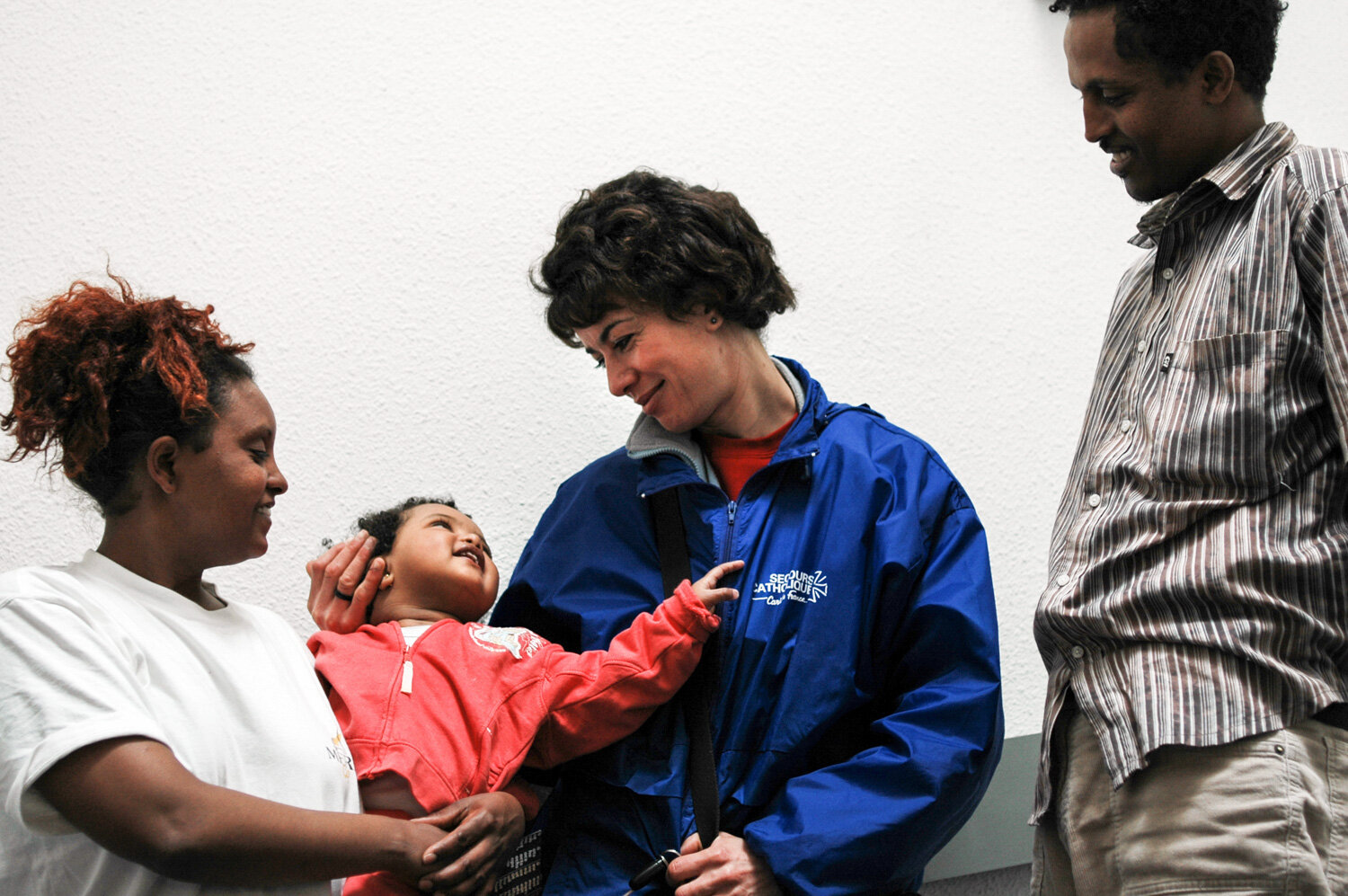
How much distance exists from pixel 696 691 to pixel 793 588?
20cm

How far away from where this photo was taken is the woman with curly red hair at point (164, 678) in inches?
38.0

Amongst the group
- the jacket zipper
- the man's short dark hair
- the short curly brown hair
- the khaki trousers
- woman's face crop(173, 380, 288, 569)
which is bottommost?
the khaki trousers

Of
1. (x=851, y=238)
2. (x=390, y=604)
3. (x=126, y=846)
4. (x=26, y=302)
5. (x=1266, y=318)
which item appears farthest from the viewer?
(x=851, y=238)

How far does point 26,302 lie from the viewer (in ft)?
5.57

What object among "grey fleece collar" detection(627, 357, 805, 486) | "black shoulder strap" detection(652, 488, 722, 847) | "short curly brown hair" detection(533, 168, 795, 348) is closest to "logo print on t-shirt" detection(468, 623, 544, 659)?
"black shoulder strap" detection(652, 488, 722, 847)

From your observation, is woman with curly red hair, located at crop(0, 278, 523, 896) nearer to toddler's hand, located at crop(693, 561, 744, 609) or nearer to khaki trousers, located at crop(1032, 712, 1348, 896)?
toddler's hand, located at crop(693, 561, 744, 609)

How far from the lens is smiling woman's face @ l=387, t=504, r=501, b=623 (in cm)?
155

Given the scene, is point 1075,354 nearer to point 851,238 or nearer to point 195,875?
point 851,238

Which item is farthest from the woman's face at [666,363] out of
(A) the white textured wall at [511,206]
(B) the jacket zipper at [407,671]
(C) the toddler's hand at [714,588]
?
(B) the jacket zipper at [407,671]

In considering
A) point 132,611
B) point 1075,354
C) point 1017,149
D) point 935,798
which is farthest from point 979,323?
point 132,611

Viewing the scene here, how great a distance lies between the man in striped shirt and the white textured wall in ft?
3.06

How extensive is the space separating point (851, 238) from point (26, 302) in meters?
1.57

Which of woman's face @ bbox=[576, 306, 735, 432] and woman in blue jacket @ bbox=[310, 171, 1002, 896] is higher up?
woman's face @ bbox=[576, 306, 735, 432]

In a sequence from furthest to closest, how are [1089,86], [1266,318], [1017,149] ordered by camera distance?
[1017,149], [1089,86], [1266,318]
